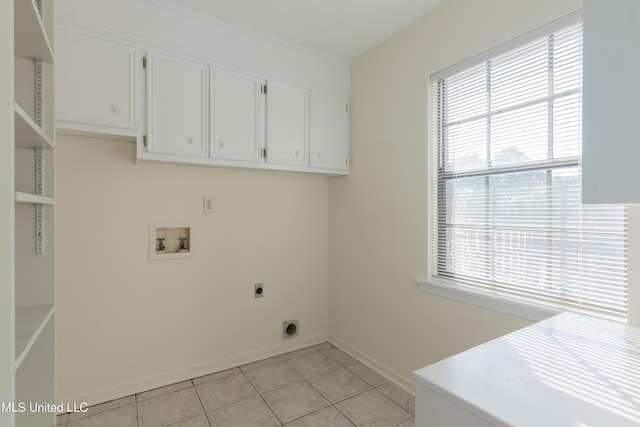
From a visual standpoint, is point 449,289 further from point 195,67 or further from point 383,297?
point 195,67

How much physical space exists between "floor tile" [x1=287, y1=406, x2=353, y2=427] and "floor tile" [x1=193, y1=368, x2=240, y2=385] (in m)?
0.80

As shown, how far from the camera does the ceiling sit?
208 centimetres

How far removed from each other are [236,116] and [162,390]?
2.08 metres

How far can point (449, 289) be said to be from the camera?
2.01 meters

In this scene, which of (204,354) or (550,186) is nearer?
(550,186)

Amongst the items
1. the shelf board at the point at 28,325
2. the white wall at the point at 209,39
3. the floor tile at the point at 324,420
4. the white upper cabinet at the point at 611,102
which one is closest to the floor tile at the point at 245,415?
the floor tile at the point at 324,420

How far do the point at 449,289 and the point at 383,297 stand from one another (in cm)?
66

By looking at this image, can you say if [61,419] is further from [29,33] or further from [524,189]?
[524,189]

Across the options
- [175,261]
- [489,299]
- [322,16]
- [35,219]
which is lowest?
[489,299]

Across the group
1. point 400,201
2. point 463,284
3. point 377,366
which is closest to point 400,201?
point 400,201

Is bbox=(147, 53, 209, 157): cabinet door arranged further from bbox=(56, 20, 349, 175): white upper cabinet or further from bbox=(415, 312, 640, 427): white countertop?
bbox=(415, 312, 640, 427): white countertop

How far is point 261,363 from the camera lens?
2701mm

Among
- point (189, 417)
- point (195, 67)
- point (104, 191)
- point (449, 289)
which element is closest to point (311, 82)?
point (195, 67)

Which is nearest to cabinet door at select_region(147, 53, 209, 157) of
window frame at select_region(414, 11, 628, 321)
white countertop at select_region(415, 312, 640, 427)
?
window frame at select_region(414, 11, 628, 321)
